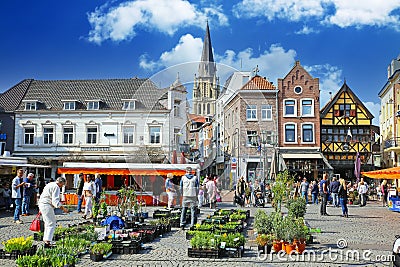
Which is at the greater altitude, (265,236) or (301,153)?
(301,153)

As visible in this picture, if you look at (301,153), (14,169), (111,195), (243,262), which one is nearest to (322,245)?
(243,262)

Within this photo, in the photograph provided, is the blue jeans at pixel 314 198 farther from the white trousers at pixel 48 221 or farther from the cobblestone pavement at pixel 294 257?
the white trousers at pixel 48 221

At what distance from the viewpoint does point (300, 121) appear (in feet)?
147

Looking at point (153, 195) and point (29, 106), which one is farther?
point (29, 106)

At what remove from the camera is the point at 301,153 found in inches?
1734

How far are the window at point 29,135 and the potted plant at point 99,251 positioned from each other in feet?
118

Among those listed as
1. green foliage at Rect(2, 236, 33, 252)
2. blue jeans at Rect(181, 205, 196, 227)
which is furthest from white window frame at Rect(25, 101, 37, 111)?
green foliage at Rect(2, 236, 33, 252)

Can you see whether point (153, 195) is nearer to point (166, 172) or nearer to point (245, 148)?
point (166, 172)

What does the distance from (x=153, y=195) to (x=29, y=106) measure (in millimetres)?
23347

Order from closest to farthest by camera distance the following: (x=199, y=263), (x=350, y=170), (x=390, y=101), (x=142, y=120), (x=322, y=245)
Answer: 1. (x=199, y=263)
2. (x=322, y=245)
3. (x=142, y=120)
4. (x=390, y=101)
5. (x=350, y=170)

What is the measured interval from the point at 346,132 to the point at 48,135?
92.3 ft

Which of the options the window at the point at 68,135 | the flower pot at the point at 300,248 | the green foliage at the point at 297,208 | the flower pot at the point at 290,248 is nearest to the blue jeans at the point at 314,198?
the green foliage at the point at 297,208

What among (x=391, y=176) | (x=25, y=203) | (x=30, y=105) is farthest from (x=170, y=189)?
(x=30, y=105)

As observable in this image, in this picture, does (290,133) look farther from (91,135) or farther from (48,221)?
(48,221)
